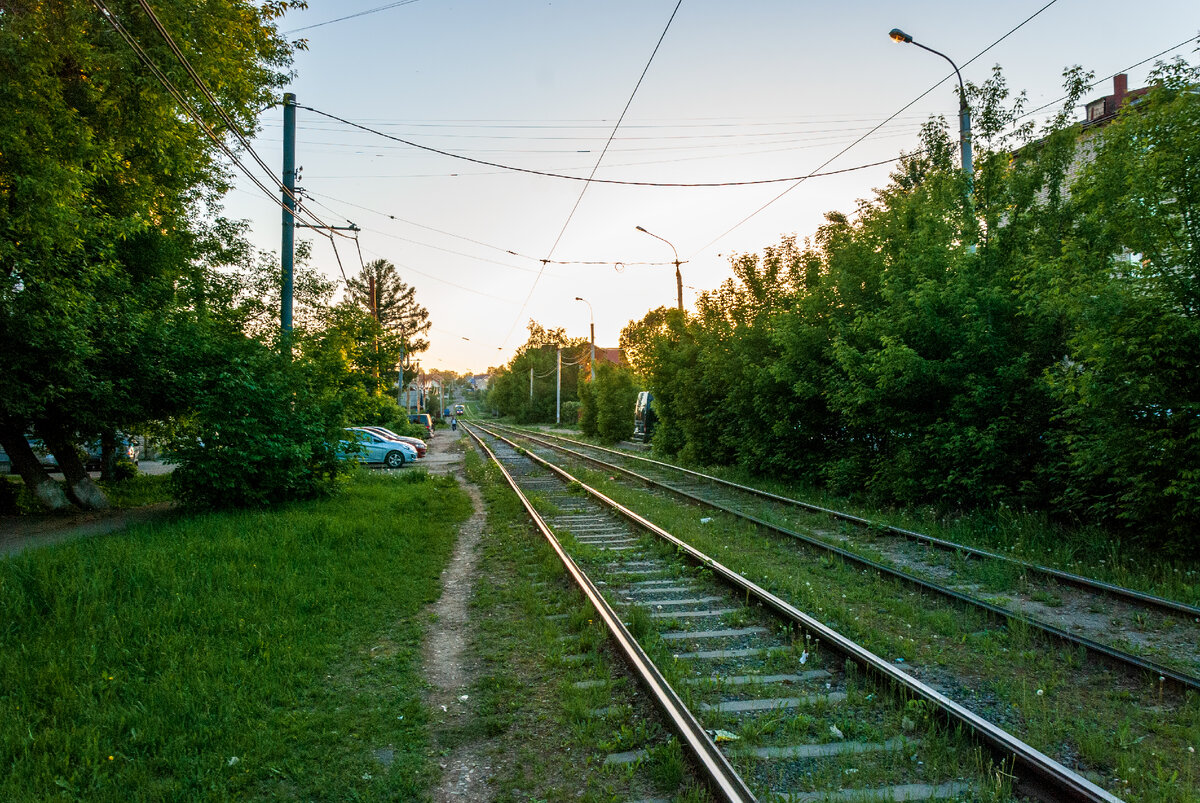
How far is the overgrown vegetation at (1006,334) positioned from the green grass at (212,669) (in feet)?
26.6

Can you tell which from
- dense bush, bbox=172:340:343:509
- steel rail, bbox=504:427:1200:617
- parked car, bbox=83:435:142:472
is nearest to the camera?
steel rail, bbox=504:427:1200:617

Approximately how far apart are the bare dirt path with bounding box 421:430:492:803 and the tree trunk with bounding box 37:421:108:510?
8.33 m

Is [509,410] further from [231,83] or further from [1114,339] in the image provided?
[1114,339]

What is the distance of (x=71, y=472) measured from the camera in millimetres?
13844

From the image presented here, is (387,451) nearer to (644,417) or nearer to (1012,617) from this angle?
(644,417)

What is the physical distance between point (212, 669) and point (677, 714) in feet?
12.0

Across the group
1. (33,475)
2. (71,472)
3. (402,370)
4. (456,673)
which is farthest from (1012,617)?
(402,370)

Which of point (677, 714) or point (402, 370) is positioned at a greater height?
point (402, 370)

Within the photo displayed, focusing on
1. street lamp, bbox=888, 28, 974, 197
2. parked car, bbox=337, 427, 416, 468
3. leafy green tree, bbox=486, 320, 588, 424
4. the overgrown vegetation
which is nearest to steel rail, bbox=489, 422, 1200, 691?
the overgrown vegetation

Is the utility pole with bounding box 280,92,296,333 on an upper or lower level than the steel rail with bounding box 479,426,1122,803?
upper

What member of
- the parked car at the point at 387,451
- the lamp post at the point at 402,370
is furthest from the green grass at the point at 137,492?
the lamp post at the point at 402,370

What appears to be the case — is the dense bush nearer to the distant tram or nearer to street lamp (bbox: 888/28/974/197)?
street lamp (bbox: 888/28/974/197)

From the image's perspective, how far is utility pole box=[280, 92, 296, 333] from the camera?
47.2 feet

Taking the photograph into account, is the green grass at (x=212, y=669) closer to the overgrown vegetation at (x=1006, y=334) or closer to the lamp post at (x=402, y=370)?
the overgrown vegetation at (x=1006, y=334)
